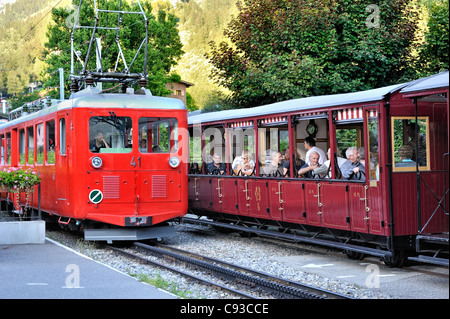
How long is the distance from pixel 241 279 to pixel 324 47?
11369 millimetres

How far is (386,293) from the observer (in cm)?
834

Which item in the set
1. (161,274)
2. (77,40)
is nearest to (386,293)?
(161,274)

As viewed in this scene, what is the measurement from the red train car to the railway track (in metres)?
0.84

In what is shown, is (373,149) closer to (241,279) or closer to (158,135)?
(241,279)

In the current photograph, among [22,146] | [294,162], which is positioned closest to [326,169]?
[294,162]

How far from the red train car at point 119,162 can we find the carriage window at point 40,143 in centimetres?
113

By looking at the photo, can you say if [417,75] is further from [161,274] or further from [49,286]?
[49,286]

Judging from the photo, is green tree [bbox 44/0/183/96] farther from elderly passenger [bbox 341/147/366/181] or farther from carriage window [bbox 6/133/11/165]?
elderly passenger [bbox 341/147/366/181]

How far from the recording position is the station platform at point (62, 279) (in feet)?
26.0

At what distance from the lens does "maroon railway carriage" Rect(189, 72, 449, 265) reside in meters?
9.54

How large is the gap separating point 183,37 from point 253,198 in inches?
6309

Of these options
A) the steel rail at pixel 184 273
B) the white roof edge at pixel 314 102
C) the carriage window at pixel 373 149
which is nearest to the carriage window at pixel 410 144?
the carriage window at pixel 373 149

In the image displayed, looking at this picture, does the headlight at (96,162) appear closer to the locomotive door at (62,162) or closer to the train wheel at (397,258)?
the locomotive door at (62,162)

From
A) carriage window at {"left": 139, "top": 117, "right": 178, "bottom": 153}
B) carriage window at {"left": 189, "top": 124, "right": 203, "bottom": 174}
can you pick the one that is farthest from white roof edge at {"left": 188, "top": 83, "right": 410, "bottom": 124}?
carriage window at {"left": 139, "top": 117, "right": 178, "bottom": 153}
